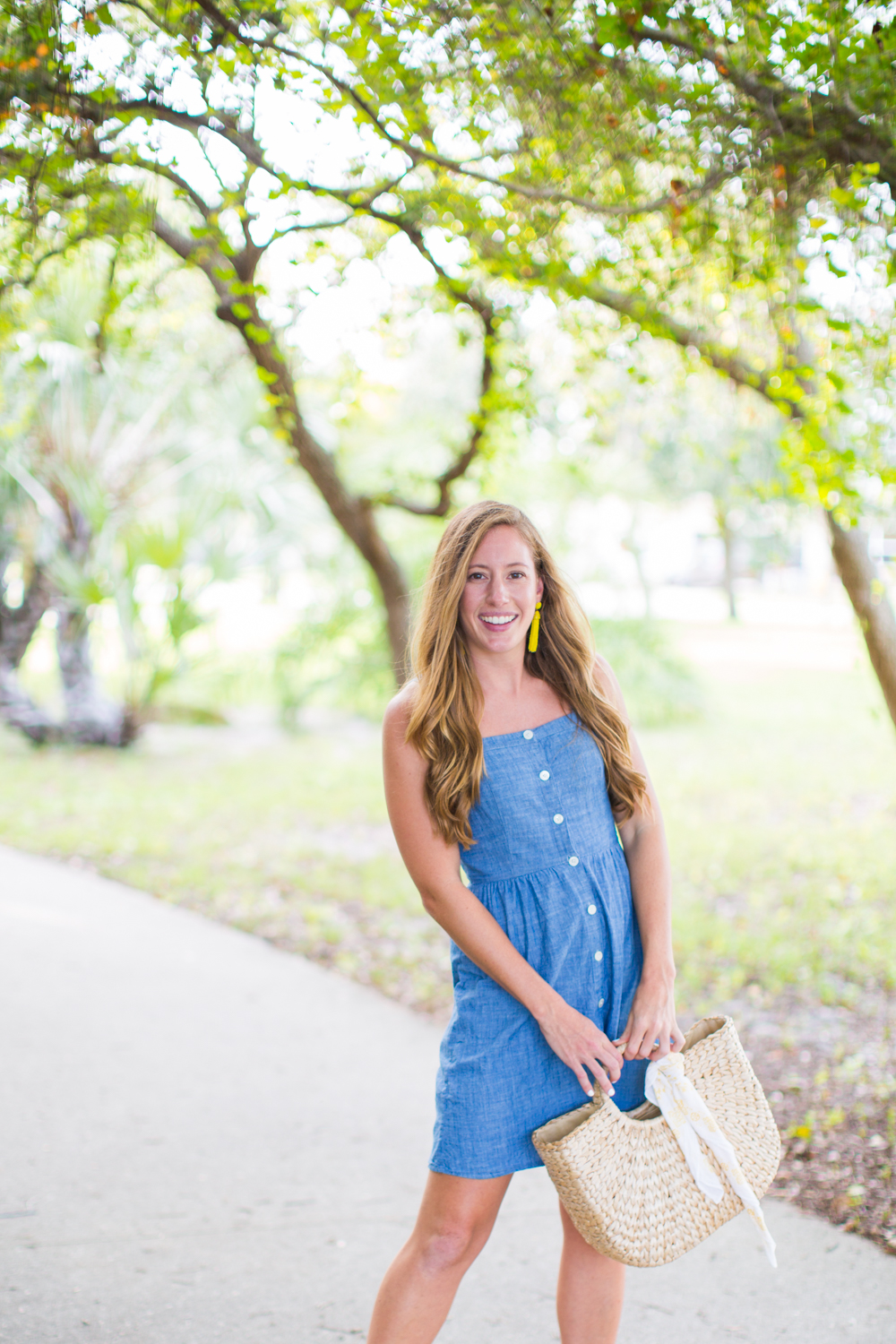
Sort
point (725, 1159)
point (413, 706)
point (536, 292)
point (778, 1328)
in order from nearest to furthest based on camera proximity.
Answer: point (725, 1159) → point (413, 706) → point (778, 1328) → point (536, 292)

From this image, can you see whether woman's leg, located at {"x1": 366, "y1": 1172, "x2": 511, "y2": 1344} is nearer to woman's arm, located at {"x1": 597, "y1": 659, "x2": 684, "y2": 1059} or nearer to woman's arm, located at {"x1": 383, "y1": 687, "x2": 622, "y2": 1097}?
woman's arm, located at {"x1": 383, "y1": 687, "x2": 622, "y2": 1097}

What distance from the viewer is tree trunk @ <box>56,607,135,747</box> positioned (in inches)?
451

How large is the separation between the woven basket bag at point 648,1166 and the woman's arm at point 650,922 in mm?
102

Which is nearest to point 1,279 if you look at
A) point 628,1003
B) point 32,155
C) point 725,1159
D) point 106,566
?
point 32,155

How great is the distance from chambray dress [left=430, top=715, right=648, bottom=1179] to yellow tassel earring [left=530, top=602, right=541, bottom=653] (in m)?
0.18

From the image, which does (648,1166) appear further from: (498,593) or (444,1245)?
(498,593)

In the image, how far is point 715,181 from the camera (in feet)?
10.2

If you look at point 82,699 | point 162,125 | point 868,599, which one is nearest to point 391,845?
point 868,599

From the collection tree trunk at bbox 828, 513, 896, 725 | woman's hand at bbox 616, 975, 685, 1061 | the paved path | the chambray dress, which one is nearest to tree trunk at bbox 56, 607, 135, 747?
the paved path

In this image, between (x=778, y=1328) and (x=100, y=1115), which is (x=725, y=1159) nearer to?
(x=778, y=1328)

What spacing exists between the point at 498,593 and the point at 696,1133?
3.81 ft

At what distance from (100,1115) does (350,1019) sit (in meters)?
1.23

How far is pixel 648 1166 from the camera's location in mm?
2023

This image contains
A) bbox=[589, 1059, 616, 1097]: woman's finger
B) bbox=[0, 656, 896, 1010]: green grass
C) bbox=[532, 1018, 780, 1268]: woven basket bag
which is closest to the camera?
bbox=[532, 1018, 780, 1268]: woven basket bag
